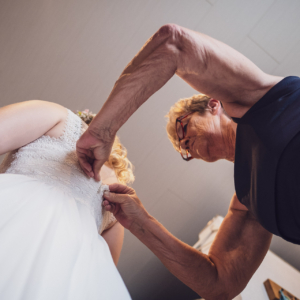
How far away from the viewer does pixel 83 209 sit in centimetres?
82

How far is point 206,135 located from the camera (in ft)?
4.68

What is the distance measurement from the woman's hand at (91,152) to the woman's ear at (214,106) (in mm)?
857

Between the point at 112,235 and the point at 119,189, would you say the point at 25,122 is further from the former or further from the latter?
the point at 112,235

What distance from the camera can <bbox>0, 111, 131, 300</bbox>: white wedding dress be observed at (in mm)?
444

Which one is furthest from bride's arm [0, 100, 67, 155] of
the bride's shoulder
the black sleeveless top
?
the black sleeveless top

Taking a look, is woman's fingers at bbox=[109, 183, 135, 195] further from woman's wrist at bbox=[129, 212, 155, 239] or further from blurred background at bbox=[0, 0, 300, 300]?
blurred background at bbox=[0, 0, 300, 300]

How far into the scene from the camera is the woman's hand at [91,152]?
30.7 inches

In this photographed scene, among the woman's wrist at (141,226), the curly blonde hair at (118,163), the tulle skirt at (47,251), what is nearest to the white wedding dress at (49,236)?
the tulle skirt at (47,251)

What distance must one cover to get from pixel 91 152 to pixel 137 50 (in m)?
1.50

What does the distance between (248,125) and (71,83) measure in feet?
5.88

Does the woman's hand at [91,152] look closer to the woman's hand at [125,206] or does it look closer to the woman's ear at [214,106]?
the woman's hand at [125,206]

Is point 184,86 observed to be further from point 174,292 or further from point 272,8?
point 174,292

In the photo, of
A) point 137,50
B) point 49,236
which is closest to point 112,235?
point 49,236

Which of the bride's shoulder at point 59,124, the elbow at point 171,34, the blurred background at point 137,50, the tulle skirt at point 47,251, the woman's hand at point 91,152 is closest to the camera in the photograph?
the tulle skirt at point 47,251
